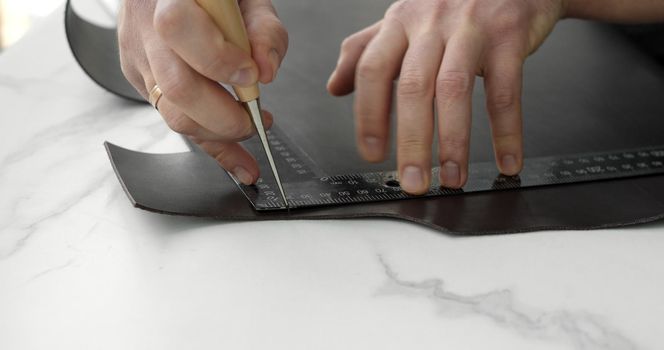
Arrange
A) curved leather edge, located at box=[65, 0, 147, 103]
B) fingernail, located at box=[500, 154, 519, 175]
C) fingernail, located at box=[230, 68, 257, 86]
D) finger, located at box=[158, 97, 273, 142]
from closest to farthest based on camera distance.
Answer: fingernail, located at box=[230, 68, 257, 86] → finger, located at box=[158, 97, 273, 142] → fingernail, located at box=[500, 154, 519, 175] → curved leather edge, located at box=[65, 0, 147, 103]

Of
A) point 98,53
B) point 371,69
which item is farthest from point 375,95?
point 98,53

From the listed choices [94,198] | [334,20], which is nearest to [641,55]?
[334,20]

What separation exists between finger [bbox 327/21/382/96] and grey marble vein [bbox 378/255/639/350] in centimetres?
48

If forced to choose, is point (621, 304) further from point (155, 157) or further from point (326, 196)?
point (155, 157)

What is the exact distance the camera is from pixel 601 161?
1.23 m

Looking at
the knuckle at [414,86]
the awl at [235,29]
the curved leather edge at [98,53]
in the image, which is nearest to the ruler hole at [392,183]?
the knuckle at [414,86]

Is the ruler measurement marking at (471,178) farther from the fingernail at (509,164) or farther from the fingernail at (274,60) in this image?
the fingernail at (274,60)

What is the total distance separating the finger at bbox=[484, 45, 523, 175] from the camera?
1168 millimetres

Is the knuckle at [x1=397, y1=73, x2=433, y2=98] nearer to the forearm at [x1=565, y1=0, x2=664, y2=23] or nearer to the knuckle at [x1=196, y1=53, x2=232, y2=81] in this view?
the knuckle at [x1=196, y1=53, x2=232, y2=81]

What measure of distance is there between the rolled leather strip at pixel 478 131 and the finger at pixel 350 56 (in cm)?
5

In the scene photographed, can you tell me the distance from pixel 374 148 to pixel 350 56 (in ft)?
0.67

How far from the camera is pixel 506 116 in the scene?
3.84 ft

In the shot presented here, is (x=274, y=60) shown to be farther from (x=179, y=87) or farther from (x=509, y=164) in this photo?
(x=509, y=164)

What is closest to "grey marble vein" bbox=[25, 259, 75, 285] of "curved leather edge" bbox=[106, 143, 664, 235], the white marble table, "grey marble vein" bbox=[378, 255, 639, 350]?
the white marble table
